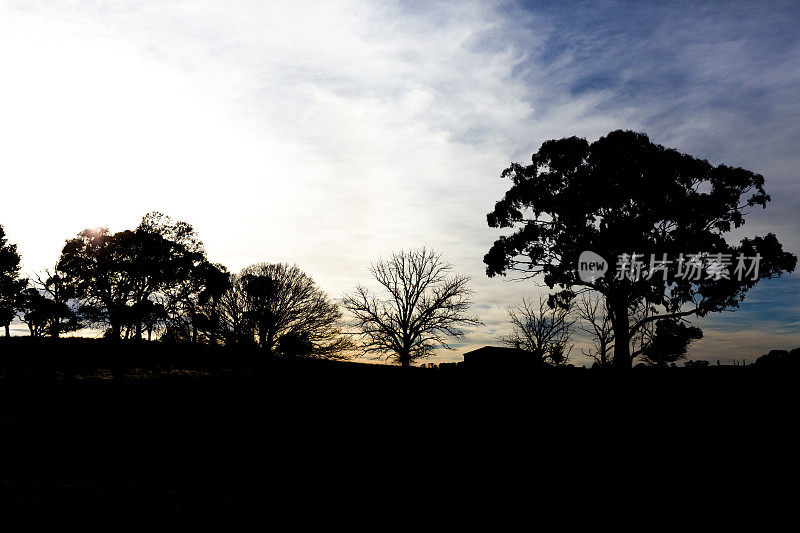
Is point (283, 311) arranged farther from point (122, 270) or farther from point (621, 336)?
point (621, 336)

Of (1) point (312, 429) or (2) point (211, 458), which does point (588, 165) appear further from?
(2) point (211, 458)

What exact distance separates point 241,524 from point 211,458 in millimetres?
4482

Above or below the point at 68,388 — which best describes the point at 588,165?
above

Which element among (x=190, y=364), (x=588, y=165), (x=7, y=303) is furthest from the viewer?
(x=7, y=303)

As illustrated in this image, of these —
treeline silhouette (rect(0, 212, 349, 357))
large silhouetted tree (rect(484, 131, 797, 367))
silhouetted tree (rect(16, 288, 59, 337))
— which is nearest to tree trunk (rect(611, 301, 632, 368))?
large silhouetted tree (rect(484, 131, 797, 367))

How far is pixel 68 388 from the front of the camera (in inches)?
690

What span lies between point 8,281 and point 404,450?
5310cm

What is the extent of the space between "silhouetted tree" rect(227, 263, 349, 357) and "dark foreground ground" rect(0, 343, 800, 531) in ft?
94.7

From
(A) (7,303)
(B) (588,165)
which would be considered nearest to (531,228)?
(B) (588,165)

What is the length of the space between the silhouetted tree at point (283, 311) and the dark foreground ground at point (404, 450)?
94.7ft

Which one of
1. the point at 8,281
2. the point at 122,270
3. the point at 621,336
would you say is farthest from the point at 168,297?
the point at 621,336

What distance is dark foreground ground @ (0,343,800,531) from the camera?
29.5ft

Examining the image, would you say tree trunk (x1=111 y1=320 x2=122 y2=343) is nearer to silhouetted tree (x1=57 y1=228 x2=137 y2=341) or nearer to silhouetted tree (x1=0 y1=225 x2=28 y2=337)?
silhouetted tree (x1=57 y1=228 x2=137 y2=341)

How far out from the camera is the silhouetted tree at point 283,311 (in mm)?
49375
